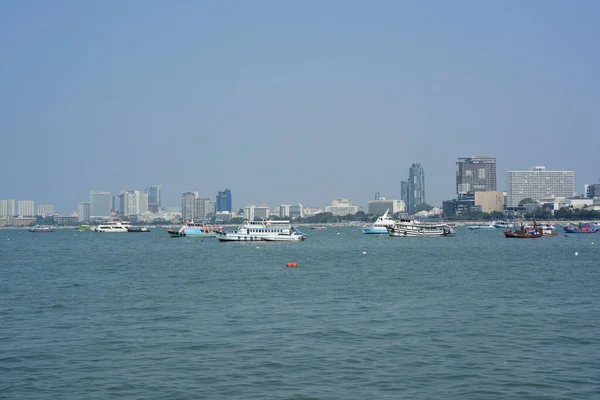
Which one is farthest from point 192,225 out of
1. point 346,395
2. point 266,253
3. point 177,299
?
point 346,395

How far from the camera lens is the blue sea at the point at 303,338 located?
18.9 m

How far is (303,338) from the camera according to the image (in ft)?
80.5

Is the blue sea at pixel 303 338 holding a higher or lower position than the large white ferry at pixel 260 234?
lower

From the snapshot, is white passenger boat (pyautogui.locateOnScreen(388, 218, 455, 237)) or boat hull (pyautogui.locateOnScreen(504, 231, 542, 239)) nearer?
boat hull (pyautogui.locateOnScreen(504, 231, 542, 239))

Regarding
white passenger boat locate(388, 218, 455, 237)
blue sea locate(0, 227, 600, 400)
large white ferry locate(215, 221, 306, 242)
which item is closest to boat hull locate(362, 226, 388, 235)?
white passenger boat locate(388, 218, 455, 237)

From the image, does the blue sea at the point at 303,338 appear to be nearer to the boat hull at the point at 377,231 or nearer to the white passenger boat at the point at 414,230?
the white passenger boat at the point at 414,230

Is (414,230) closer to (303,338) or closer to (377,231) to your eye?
(377,231)

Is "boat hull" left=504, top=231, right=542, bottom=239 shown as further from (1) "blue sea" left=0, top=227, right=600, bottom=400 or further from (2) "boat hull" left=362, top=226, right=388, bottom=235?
(1) "blue sea" left=0, top=227, right=600, bottom=400

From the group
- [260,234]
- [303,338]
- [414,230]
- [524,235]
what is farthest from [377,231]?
[303,338]

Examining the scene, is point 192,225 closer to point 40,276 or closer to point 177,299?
point 40,276

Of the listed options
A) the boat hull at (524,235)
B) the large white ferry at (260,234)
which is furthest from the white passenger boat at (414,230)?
the large white ferry at (260,234)

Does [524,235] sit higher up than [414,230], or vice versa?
[414,230]

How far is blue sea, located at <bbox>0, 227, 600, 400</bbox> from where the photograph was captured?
1889cm

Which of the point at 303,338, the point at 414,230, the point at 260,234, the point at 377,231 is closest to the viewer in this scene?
the point at 303,338
